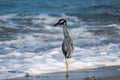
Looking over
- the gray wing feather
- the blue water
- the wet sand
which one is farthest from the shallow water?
the gray wing feather

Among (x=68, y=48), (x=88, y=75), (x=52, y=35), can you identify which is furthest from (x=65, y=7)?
(x=88, y=75)

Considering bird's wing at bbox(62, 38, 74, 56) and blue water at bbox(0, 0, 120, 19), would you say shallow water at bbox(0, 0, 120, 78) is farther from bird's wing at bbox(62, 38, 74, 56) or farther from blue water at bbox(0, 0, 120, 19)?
bird's wing at bbox(62, 38, 74, 56)

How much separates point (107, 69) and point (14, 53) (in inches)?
→ 86.6

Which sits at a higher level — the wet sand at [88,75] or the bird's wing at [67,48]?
the bird's wing at [67,48]

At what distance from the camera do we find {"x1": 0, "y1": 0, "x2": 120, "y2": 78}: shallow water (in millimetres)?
9688

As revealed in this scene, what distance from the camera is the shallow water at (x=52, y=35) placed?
31.8 feet

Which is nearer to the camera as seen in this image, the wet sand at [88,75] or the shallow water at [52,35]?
the wet sand at [88,75]

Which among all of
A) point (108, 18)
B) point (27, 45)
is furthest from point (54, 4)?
point (27, 45)

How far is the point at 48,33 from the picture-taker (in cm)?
1310

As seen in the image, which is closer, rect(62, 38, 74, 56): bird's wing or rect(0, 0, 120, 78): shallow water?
rect(62, 38, 74, 56): bird's wing

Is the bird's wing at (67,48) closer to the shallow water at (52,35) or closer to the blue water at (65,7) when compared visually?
the shallow water at (52,35)

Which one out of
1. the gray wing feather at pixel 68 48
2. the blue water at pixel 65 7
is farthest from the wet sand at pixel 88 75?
the blue water at pixel 65 7

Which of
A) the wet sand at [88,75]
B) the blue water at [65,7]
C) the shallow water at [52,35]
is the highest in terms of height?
the blue water at [65,7]

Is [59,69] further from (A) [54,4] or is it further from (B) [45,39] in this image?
(A) [54,4]
